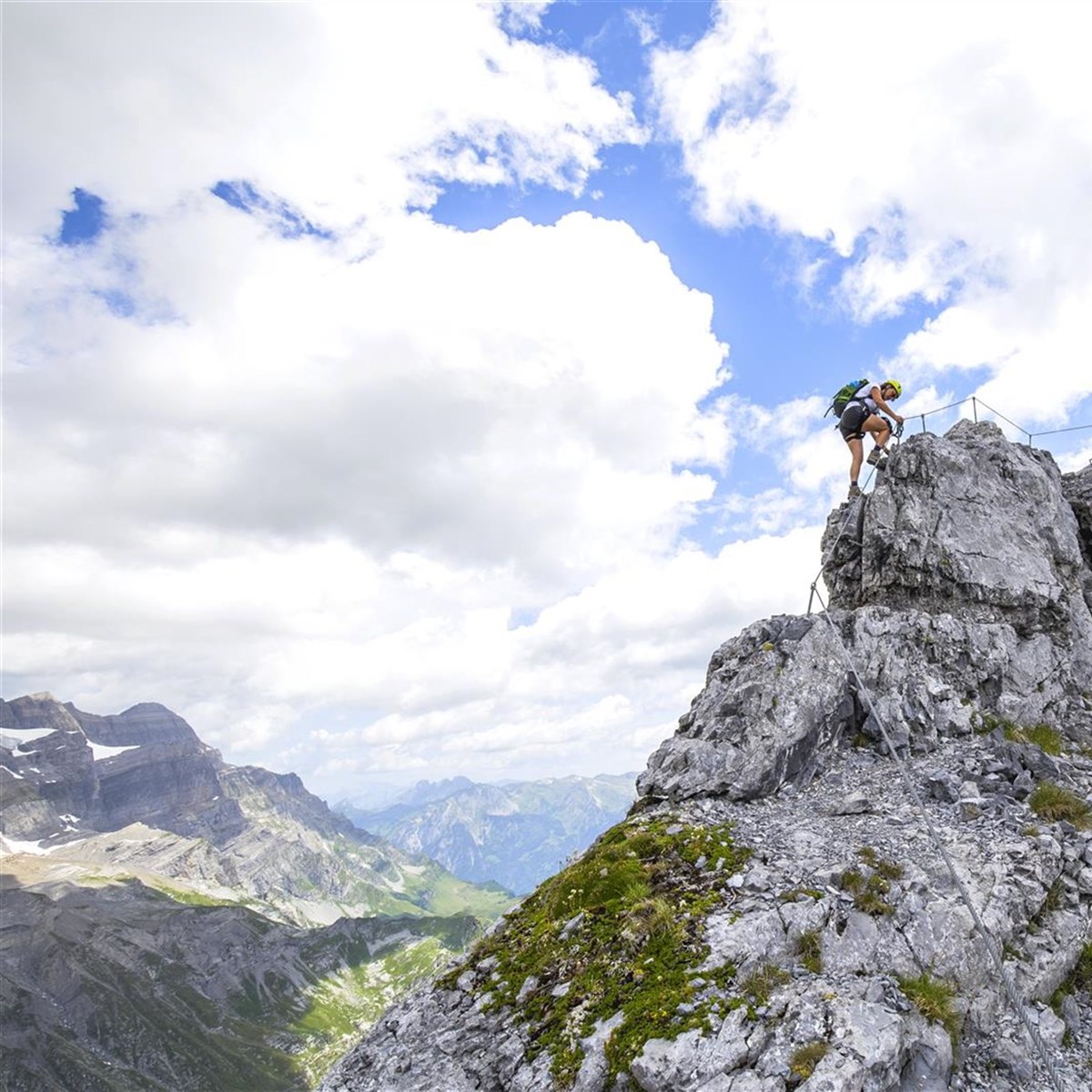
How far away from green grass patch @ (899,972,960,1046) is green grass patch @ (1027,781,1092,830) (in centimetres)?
705

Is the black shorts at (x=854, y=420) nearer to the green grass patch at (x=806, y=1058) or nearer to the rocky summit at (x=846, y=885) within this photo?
the rocky summit at (x=846, y=885)

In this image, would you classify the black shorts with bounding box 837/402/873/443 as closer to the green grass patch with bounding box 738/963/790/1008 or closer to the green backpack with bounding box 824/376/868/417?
the green backpack with bounding box 824/376/868/417

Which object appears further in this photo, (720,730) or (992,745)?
(720,730)

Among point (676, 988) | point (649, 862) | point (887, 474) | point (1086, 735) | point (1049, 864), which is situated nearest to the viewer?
point (676, 988)

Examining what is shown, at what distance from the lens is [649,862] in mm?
19406

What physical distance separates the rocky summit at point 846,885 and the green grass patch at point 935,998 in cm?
5

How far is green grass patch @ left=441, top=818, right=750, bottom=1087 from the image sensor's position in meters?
14.4

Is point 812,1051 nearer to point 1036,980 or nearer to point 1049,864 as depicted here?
point 1036,980

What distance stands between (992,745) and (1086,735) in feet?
15.7

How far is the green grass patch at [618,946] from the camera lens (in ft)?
47.3

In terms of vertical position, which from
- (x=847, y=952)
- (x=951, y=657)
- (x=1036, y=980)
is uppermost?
(x=951, y=657)

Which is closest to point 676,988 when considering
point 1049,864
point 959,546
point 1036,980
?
point 1036,980

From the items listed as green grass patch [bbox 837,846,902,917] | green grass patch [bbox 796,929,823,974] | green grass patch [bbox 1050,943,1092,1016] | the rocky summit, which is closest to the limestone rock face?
the rocky summit

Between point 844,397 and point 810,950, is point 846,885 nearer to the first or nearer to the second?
point 810,950
